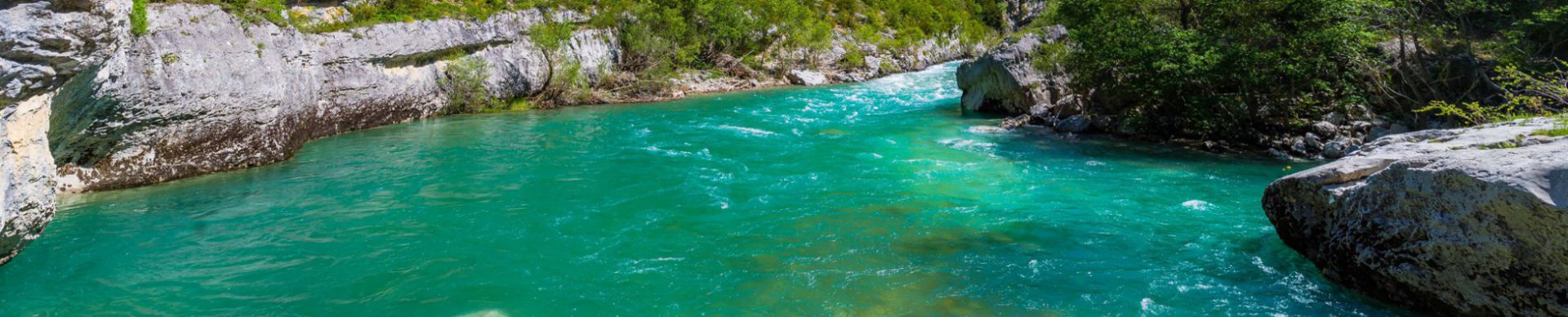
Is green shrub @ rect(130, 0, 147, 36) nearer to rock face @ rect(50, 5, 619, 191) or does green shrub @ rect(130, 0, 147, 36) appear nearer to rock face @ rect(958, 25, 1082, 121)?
rock face @ rect(50, 5, 619, 191)

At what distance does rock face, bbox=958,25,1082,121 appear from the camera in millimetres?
26688

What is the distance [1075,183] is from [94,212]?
17028mm

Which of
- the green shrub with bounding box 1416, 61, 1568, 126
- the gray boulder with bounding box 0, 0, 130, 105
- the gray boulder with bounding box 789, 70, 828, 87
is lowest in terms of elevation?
the gray boulder with bounding box 789, 70, 828, 87

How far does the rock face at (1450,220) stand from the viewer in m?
6.22

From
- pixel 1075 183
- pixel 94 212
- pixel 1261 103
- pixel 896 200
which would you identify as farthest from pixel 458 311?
pixel 1261 103

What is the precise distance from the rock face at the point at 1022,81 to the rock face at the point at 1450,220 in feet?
53.9

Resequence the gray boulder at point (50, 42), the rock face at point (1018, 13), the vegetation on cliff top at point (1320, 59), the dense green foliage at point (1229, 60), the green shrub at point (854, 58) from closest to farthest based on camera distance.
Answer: the gray boulder at point (50, 42) < the vegetation on cliff top at point (1320, 59) < the dense green foliage at point (1229, 60) < the green shrub at point (854, 58) < the rock face at point (1018, 13)

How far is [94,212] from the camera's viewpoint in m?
12.8

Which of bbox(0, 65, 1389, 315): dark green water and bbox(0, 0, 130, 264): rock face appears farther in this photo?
bbox(0, 65, 1389, 315): dark green water

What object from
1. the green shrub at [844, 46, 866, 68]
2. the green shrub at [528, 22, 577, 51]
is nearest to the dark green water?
the green shrub at [528, 22, 577, 51]

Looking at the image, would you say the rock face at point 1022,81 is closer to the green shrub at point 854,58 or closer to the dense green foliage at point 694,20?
the dense green foliage at point 694,20

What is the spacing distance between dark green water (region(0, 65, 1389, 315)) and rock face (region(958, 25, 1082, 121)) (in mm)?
7489

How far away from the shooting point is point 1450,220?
6879mm

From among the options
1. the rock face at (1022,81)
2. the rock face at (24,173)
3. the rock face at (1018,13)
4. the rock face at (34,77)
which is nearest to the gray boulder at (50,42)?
the rock face at (34,77)
